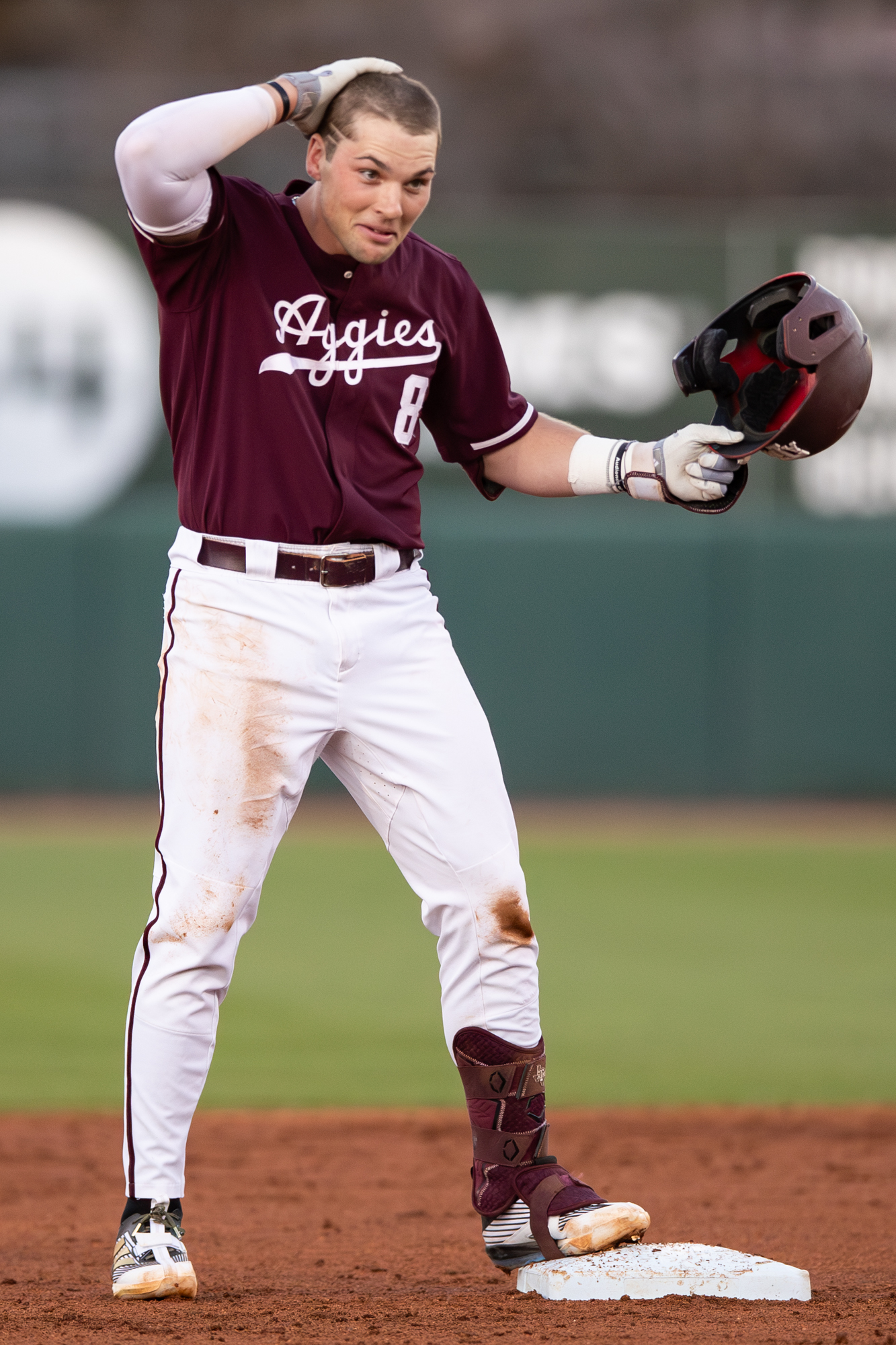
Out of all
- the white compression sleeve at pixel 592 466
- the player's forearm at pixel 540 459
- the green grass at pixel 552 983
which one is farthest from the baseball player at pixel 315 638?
the green grass at pixel 552 983

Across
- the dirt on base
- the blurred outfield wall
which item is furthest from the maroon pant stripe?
the blurred outfield wall

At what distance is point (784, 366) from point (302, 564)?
0.92 m

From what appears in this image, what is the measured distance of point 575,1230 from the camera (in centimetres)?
306

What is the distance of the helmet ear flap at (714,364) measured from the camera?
10.6ft

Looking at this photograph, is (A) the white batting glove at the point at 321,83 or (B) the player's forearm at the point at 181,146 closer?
(B) the player's forearm at the point at 181,146

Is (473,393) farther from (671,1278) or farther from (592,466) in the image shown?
(671,1278)

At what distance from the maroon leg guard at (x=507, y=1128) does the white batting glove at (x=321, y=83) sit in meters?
1.54

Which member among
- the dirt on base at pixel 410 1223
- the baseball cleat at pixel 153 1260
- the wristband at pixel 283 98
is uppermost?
the wristband at pixel 283 98

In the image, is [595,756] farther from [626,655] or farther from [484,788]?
[484,788]

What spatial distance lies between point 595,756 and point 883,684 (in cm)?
185

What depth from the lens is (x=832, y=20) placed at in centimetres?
1802

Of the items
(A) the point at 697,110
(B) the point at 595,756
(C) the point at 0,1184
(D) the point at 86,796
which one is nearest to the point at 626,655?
(B) the point at 595,756

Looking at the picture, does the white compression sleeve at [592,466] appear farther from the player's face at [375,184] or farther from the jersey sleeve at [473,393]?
the player's face at [375,184]

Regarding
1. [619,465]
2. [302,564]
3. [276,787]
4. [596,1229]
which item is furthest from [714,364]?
[596,1229]
